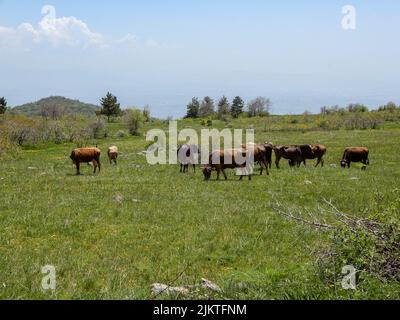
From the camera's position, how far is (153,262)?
33.8ft

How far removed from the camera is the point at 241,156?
84.5 feet

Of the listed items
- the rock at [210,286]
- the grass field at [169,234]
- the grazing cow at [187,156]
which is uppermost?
the grazing cow at [187,156]

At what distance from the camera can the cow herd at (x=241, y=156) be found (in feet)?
83.1

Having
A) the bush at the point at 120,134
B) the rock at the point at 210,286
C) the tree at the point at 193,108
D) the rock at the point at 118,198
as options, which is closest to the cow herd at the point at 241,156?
the rock at the point at 118,198

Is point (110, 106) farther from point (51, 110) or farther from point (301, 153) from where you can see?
point (301, 153)

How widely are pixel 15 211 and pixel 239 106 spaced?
94.3m

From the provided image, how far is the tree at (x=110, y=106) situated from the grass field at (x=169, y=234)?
70.7 meters

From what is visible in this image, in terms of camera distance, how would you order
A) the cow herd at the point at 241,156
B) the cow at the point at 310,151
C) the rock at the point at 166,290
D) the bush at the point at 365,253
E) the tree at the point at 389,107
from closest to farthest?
the bush at the point at 365,253 → the rock at the point at 166,290 → the cow herd at the point at 241,156 → the cow at the point at 310,151 → the tree at the point at 389,107

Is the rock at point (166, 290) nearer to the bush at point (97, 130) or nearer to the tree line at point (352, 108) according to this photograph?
the bush at point (97, 130)

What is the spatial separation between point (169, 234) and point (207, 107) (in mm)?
92550

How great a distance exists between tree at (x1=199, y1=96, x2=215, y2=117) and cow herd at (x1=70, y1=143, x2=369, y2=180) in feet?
226

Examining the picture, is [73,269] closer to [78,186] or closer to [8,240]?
[8,240]

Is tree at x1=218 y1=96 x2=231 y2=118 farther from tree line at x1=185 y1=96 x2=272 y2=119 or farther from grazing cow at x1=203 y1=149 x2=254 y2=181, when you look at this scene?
grazing cow at x1=203 y1=149 x2=254 y2=181

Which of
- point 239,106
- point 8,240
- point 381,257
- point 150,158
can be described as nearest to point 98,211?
point 8,240
